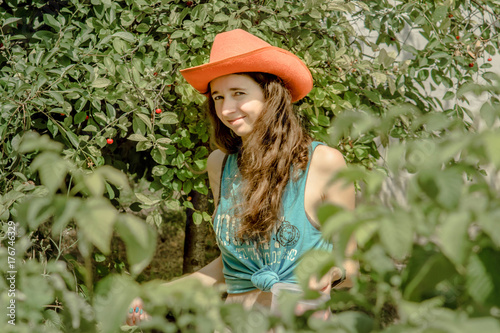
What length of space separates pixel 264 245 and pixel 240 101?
52cm

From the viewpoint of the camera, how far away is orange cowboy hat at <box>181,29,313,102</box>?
193cm

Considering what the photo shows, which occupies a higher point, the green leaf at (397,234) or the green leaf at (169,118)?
the green leaf at (397,234)

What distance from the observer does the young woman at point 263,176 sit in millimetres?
1874

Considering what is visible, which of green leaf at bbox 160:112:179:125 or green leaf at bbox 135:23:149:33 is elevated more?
green leaf at bbox 135:23:149:33

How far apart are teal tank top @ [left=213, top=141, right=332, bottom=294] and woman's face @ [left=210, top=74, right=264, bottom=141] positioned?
0.25m

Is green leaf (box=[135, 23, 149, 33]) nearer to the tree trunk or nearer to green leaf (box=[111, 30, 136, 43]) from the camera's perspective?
green leaf (box=[111, 30, 136, 43])

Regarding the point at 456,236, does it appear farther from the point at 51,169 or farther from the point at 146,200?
the point at 146,200

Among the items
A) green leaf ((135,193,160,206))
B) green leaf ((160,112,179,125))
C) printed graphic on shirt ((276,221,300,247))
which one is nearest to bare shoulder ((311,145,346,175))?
printed graphic on shirt ((276,221,300,247))

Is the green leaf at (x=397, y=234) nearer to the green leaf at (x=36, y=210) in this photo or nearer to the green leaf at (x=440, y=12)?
the green leaf at (x=36, y=210)

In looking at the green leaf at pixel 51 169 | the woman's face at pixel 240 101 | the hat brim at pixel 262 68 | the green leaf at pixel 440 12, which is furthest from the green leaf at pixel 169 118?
the green leaf at pixel 51 169

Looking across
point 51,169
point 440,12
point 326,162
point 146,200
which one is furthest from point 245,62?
point 51,169

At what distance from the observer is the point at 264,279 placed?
1.79m

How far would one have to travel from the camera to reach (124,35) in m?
2.14

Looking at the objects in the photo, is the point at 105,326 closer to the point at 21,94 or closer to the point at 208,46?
the point at 21,94
